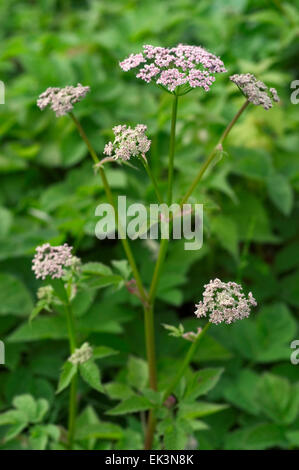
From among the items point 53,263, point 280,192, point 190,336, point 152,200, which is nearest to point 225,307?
point 190,336

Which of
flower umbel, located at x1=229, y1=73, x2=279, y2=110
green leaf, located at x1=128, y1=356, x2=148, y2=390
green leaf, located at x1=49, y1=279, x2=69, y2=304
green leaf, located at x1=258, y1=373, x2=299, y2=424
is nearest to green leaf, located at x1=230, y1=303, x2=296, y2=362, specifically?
green leaf, located at x1=258, y1=373, x2=299, y2=424

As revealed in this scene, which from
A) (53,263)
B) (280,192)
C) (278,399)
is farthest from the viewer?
(280,192)

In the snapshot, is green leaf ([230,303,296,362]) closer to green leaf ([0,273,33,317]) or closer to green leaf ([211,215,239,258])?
green leaf ([211,215,239,258])

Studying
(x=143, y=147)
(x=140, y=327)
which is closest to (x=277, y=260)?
(x=140, y=327)

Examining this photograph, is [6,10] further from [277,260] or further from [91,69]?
[277,260]

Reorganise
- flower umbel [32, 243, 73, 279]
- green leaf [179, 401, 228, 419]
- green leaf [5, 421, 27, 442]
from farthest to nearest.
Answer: green leaf [5, 421, 27, 442] → green leaf [179, 401, 228, 419] → flower umbel [32, 243, 73, 279]

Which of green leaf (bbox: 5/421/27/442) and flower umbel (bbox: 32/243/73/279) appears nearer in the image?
flower umbel (bbox: 32/243/73/279)

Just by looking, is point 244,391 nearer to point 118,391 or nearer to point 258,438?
point 258,438

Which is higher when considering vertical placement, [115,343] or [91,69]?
[91,69]
